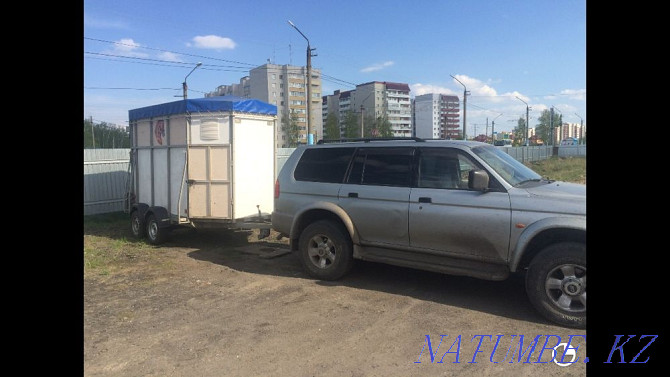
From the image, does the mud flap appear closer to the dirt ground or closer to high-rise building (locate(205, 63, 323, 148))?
the dirt ground

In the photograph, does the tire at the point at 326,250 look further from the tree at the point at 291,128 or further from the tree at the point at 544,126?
the tree at the point at 544,126

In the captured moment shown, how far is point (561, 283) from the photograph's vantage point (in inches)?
178

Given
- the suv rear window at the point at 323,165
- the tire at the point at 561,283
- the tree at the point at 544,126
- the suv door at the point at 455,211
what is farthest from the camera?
the tree at the point at 544,126

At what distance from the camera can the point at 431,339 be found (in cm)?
425

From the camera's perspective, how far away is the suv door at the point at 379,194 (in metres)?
5.71

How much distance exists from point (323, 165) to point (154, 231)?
4.57 m

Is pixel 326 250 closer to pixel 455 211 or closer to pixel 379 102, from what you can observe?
pixel 455 211

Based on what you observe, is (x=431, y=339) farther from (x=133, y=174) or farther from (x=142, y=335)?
(x=133, y=174)

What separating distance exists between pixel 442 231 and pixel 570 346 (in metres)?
1.80

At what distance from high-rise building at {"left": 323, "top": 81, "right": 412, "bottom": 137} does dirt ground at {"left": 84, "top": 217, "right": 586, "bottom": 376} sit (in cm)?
5724

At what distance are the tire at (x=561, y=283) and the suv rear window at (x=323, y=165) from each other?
9.42 feet

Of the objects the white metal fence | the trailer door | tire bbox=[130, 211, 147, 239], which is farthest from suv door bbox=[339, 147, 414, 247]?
the white metal fence

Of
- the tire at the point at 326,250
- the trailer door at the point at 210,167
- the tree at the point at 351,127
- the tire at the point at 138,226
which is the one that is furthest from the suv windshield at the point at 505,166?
the tree at the point at 351,127

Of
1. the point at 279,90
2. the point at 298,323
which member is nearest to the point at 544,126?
the point at 279,90
